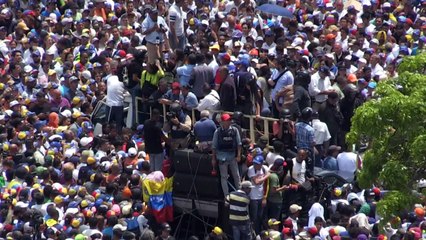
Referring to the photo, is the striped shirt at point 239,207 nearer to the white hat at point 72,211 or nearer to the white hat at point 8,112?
the white hat at point 72,211

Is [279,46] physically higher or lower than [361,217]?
higher

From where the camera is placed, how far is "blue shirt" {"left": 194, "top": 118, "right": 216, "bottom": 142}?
31547mm

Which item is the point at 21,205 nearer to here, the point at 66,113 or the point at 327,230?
the point at 66,113

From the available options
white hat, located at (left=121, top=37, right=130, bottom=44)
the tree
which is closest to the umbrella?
white hat, located at (left=121, top=37, right=130, bottom=44)

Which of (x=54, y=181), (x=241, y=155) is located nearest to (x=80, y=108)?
(x=54, y=181)

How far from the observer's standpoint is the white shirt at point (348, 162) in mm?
32156

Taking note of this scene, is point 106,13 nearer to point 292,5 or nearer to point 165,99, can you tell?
point 292,5

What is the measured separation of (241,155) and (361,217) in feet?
7.84

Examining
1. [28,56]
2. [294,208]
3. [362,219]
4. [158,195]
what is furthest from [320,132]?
[28,56]

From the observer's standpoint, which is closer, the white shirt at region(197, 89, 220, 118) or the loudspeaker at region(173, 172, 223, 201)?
the loudspeaker at region(173, 172, 223, 201)

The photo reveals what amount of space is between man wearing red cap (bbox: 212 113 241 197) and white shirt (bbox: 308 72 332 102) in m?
2.60

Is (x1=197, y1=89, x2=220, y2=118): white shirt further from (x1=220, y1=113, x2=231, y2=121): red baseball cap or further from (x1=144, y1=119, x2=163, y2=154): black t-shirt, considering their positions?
(x1=220, y1=113, x2=231, y2=121): red baseball cap

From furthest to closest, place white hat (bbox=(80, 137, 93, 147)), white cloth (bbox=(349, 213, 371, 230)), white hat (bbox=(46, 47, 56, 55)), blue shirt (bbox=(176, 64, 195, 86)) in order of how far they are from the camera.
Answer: white hat (bbox=(46, 47, 56, 55)) < white hat (bbox=(80, 137, 93, 147)) < blue shirt (bbox=(176, 64, 195, 86)) < white cloth (bbox=(349, 213, 371, 230))

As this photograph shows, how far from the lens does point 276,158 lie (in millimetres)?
31562
